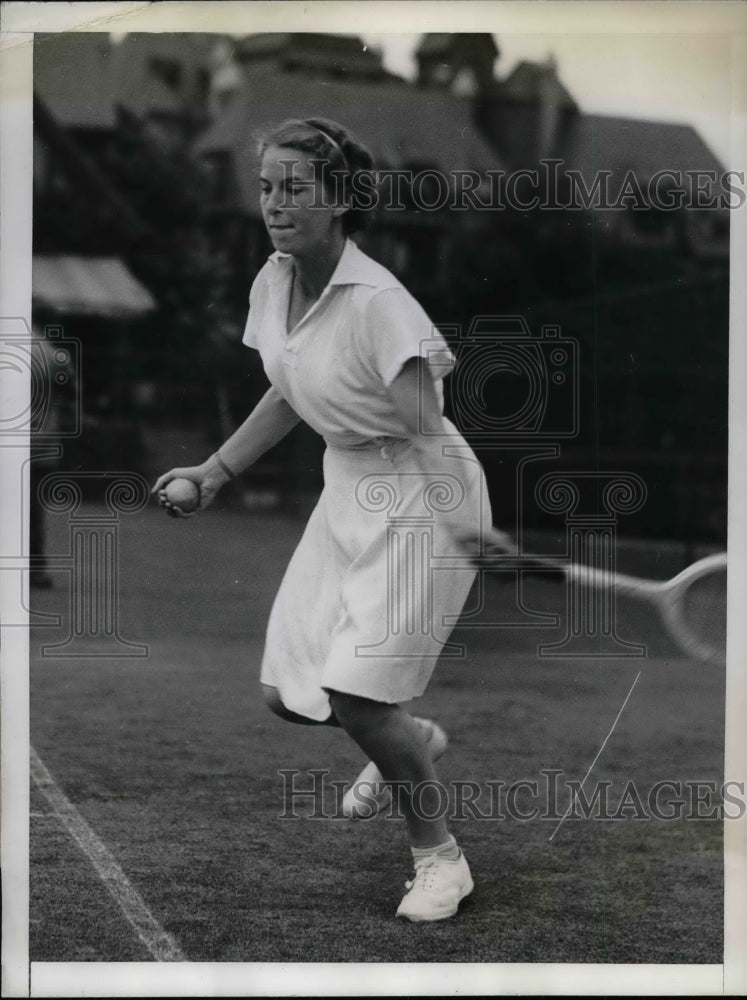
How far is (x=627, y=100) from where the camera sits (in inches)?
210

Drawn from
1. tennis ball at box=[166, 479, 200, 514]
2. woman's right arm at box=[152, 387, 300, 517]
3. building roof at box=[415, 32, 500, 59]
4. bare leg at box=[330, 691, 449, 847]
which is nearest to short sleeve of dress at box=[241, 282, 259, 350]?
woman's right arm at box=[152, 387, 300, 517]

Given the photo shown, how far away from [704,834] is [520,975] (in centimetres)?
52

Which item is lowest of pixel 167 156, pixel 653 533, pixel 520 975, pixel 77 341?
pixel 520 975

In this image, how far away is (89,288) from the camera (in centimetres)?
534

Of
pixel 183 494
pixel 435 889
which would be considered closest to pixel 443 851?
pixel 435 889

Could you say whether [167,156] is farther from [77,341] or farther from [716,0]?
[716,0]

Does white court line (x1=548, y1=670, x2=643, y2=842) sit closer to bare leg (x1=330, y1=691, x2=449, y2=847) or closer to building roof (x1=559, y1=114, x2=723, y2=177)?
bare leg (x1=330, y1=691, x2=449, y2=847)

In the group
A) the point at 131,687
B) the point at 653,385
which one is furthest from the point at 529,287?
the point at 131,687

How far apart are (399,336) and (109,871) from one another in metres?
1.32

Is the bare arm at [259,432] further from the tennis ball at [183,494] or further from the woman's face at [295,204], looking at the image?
the woman's face at [295,204]

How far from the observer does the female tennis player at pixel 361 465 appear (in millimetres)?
5297

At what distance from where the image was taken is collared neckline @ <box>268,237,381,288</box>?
5.32 metres

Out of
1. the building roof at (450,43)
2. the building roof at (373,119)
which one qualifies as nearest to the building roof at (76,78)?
the building roof at (373,119)

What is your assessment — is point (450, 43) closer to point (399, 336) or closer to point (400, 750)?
point (399, 336)
